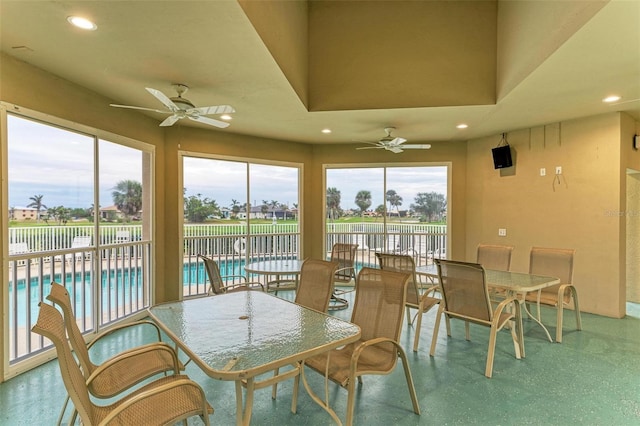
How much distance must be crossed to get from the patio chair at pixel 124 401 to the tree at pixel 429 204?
208 inches

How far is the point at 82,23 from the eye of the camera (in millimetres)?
2229

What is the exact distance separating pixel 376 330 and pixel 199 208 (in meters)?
3.95

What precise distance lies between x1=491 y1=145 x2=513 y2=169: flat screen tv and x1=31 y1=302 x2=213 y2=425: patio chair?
5372mm

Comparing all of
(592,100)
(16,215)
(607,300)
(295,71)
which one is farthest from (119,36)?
(607,300)

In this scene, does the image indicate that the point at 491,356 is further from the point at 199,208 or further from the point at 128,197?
the point at 128,197

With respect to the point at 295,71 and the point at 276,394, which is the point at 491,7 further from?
the point at 276,394

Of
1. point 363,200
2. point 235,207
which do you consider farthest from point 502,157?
point 235,207

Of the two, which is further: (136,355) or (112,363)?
(136,355)

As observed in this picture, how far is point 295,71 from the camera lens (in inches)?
138

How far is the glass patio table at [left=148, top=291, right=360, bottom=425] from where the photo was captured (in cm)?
146

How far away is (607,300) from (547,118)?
263cm

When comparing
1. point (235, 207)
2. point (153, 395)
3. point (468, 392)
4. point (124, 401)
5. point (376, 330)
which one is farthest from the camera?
point (235, 207)

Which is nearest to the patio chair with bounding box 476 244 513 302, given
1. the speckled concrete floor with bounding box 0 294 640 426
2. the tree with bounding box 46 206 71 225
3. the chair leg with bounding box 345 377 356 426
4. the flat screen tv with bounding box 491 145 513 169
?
the speckled concrete floor with bounding box 0 294 640 426

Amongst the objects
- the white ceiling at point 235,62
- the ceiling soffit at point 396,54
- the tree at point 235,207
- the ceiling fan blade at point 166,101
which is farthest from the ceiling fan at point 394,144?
the ceiling fan blade at point 166,101
